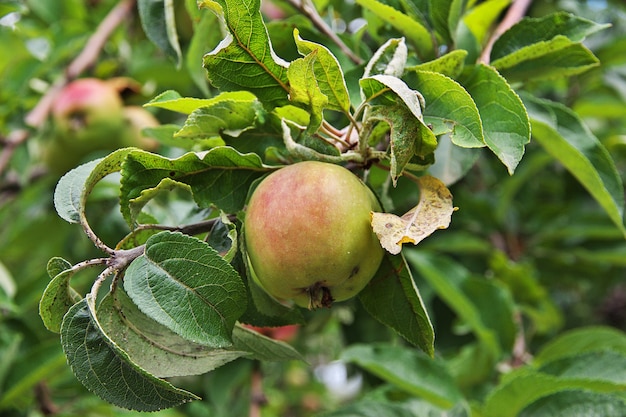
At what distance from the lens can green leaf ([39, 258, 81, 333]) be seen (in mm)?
577

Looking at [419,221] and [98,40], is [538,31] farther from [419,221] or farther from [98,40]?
[98,40]

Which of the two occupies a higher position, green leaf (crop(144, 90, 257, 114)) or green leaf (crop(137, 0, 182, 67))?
green leaf (crop(144, 90, 257, 114))

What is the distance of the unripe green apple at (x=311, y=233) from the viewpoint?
57cm

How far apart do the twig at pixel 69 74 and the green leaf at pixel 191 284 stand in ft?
3.17

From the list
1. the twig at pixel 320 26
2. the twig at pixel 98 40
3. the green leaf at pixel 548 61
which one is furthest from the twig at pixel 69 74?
the green leaf at pixel 548 61

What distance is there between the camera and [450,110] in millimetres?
620

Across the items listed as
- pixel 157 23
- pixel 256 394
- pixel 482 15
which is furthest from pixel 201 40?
pixel 256 394

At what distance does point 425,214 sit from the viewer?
23.6 inches

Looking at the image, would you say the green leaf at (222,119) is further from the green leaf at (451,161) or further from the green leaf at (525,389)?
the green leaf at (525,389)

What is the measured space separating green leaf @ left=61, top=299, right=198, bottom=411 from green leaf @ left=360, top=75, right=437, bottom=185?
0.25 metres

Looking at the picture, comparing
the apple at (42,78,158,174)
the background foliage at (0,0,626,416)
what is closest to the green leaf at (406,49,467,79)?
the background foliage at (0,0,626,416)

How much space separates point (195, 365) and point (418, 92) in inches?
12.0

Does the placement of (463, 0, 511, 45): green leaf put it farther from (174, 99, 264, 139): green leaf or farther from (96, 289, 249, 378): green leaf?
(96, 289, 249, 378): green leaf

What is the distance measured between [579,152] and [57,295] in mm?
582
